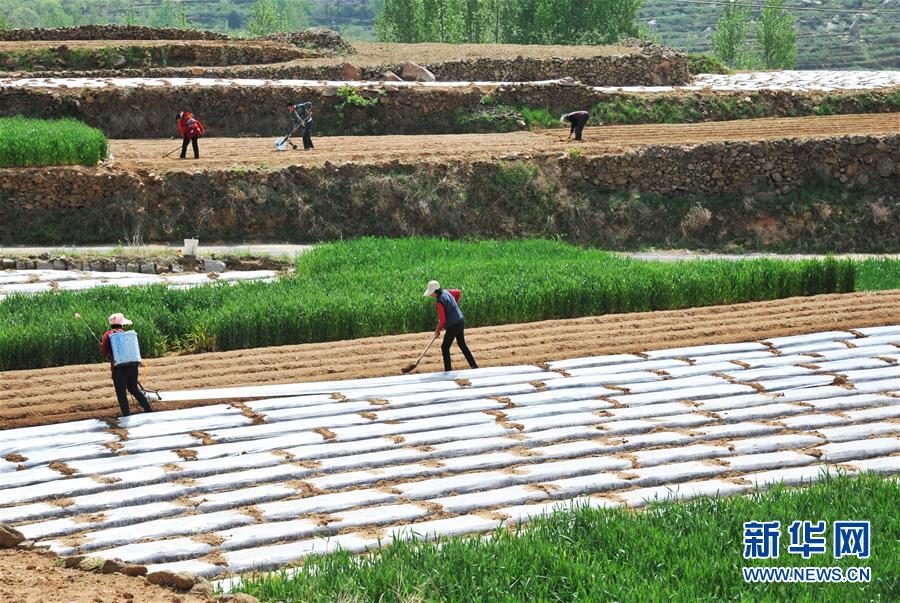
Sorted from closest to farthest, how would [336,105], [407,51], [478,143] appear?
1. [478,143]
2. [336,105]
3. [407,51]

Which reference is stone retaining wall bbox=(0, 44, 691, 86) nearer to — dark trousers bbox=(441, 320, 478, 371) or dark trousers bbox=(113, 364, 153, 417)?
dark trousers bbox=(441, 320, 478, 371)

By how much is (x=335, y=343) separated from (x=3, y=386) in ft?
14.3

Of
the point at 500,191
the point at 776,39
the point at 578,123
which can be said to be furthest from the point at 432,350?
the point at 776,39

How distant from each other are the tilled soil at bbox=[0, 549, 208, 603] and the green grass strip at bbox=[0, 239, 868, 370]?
6625mm

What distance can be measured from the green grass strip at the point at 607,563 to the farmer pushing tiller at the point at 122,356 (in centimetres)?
446

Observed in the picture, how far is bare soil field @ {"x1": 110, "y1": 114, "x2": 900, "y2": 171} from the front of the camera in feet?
88.1

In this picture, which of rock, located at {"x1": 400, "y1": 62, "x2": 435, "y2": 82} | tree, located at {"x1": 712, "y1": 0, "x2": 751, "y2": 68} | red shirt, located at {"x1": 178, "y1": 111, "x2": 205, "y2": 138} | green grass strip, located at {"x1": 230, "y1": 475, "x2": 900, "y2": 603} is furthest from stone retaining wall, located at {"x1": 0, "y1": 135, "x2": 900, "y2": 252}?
tree, located at {"x1": 712, "y1": 0, "x2": 751, "y2": 68}

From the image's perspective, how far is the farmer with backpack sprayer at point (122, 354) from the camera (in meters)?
12.5

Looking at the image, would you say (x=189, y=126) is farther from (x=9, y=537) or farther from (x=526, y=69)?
(x=9, y=537)

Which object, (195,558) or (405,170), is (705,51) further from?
(195,558)

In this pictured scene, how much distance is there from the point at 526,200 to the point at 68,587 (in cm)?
1979

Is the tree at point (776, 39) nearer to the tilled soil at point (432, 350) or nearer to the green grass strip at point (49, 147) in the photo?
the green grass strip at point (49, 147)

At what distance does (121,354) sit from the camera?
12539 millimetres

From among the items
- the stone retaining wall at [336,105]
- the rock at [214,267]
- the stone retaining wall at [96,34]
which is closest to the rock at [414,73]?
the stone retaining wall at [336,105]
